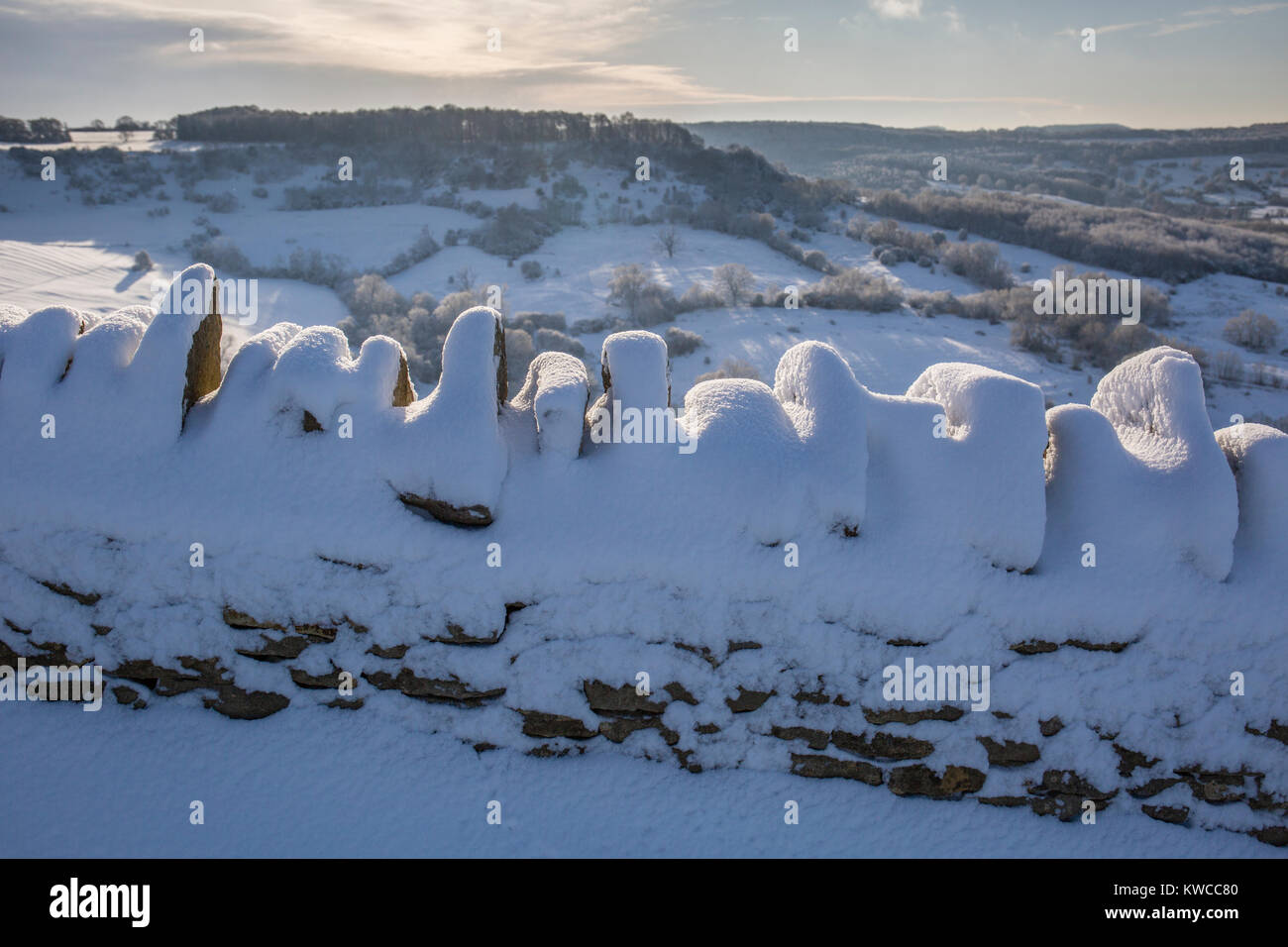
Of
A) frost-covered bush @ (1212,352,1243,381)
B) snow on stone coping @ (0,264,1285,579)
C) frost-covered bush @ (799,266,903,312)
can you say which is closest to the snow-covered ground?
snow on stone coping @ (0,264,1285,579)

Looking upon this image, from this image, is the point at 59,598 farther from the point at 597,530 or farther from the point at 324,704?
the point at 597,530

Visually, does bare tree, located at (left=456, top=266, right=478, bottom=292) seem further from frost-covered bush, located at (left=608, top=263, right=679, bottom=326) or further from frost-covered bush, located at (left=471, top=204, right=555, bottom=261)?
frost-covered bush, located at (left=608, top=263, right=679, bottom=326)

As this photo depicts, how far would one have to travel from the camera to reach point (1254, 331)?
1577cm

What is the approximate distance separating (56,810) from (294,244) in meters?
24.6

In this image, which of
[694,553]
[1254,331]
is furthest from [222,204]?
[1254,331]

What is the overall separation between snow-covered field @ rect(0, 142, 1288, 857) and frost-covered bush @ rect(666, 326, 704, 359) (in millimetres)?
12478

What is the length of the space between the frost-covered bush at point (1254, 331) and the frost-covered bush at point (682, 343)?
12.4 meters

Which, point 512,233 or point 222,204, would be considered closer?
point 512,233

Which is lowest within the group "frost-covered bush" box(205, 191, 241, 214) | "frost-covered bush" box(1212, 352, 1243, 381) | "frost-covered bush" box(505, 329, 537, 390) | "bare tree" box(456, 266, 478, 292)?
"frost-covered bush" box(1212, 352, 1243, 381)

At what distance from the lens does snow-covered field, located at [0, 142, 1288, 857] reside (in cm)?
249

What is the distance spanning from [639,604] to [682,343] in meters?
13.1

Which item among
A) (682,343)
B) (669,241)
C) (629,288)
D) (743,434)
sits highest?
(669,241)

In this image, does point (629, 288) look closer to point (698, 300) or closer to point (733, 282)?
point (698, 300)

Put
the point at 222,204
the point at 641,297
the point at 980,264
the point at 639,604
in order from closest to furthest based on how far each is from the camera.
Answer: the point at 639,604, the point at 641,297, the point at 980,264, the point at 222,204
